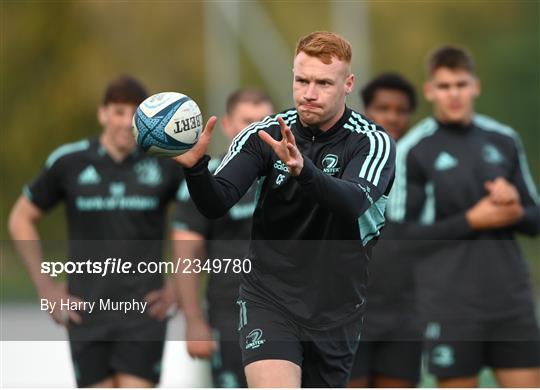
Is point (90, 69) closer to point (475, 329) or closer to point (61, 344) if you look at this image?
point (61, 344)

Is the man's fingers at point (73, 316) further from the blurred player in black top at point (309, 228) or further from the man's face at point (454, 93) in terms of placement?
the man's face at point (454, 93)

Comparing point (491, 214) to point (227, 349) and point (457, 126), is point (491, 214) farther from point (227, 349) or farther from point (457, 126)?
point (227, 349)

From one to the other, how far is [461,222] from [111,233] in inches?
90.1

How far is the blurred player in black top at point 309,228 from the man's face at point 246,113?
198cm

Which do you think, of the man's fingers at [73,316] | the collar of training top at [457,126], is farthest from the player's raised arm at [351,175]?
the man's fingers at [73,316]

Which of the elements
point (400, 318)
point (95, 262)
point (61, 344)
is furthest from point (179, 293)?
point (61, 344)

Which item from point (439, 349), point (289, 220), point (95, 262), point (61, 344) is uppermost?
point (289, 220)

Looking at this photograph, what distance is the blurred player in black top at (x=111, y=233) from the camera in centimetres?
808

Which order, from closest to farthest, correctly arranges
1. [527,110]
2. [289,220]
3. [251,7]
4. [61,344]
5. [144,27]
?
[289,220] → [61,344] → [251,7] → [527,110] → [144,27]

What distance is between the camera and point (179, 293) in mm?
8125

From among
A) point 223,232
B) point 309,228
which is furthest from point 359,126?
point 223,232

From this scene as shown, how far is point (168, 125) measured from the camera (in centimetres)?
555

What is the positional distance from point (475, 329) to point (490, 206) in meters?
0.82

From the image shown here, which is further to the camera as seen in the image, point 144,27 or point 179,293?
point 144,27
